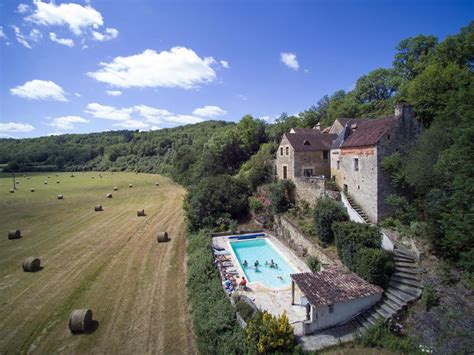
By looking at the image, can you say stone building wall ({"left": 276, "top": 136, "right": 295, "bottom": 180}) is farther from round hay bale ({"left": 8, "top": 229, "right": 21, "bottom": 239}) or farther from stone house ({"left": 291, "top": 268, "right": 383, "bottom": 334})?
round hay bale ({"left": 8, "top": 229, "right": 21, "bottom": 239})

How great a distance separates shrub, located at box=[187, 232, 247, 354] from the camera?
437 inches

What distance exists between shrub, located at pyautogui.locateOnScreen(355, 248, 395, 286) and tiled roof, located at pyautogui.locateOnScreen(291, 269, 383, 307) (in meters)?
0.43

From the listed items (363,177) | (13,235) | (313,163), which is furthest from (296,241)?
(13,235)

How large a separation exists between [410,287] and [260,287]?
327 inches

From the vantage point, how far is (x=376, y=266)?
1295 cm

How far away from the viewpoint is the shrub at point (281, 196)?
2698cm

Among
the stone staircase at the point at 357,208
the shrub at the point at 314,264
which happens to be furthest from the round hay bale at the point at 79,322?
the stone staircase at the point at 357,208

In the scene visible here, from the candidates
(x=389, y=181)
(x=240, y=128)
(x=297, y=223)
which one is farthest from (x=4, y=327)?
(x=240, y=128)

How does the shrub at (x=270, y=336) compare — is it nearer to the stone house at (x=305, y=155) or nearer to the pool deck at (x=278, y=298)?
the pool deck at (x=278, y=298)

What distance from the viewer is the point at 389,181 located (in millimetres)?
18062

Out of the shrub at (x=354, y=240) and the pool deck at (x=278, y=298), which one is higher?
the shrub at (x=354, y=240)

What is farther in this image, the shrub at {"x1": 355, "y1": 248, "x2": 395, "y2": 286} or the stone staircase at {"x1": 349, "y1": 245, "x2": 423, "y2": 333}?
the shrub at {"x1": 355, "y1": 248, "x2": 395, "y2": 286}

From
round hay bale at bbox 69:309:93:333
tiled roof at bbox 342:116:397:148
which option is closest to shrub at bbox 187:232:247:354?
round hay bale at bbox 69:309:93:333

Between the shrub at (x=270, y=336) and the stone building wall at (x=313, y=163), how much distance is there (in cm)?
1893
